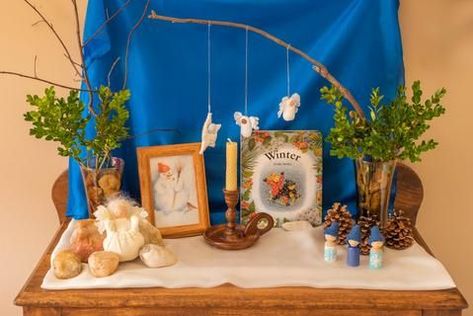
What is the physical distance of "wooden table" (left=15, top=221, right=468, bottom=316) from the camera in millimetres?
1133

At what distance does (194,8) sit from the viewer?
1390mm

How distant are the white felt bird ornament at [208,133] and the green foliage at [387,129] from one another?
249 millimetres

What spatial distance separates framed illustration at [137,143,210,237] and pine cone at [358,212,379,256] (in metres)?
0.34

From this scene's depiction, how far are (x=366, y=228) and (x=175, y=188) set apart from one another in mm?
415

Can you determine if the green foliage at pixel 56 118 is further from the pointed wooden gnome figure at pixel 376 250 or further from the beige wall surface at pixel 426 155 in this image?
the pointed wooden gnome figure at pixel 376 250

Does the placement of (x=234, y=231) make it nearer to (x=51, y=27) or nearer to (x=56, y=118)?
(x=56, y=118)

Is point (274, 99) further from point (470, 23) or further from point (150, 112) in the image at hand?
point (470, 23)

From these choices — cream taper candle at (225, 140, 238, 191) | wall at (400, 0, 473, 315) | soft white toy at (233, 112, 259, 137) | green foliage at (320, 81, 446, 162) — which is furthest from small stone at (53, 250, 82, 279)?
wall at (400, 0, 473, 315)

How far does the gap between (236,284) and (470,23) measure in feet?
2.65

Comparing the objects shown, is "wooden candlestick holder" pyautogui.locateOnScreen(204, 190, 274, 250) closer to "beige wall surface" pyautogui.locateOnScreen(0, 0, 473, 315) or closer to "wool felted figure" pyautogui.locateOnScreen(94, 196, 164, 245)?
"wool felted figure" pyautogui.locateOnScreen(94, 196, 164, 245)

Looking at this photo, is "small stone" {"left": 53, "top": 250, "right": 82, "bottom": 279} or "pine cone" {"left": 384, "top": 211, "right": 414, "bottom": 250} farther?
"pine cone" {"left": 384, "top": 211, "right": 414, "bottom": 250}

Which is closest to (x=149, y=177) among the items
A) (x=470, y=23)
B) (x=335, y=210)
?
(x=335, y=210)

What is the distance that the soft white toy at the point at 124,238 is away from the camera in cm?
121

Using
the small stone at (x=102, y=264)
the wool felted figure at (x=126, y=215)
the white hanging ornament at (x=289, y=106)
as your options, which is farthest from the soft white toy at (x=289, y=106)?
the small stone at (x=102, y=264)
